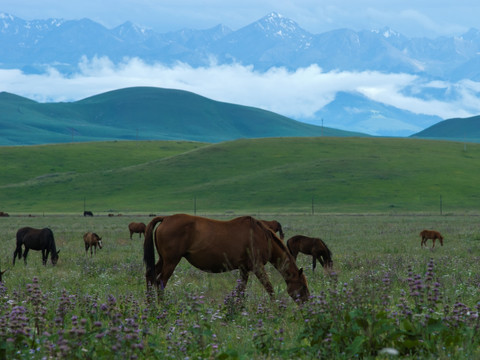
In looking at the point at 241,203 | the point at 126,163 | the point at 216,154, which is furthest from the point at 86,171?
the point at 241,203

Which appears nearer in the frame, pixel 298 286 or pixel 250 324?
pixel 250 324

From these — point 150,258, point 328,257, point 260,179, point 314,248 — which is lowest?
point 328,257

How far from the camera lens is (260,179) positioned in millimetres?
134250

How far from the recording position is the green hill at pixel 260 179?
113 metres

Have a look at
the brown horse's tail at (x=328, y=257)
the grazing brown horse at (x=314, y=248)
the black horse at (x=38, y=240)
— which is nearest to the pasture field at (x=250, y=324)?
the brown horse's tail at (x=328, y=257)

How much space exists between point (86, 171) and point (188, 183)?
136 ft

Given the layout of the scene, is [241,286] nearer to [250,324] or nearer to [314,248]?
[250,324]

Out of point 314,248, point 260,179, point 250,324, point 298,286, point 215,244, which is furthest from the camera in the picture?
point 260,179

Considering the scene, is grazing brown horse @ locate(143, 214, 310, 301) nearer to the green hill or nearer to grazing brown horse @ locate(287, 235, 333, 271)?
grazing brown horse @ locate(287, 235, 333, 271)

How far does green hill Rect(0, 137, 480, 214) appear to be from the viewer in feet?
370

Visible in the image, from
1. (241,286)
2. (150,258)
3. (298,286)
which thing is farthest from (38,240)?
(298,286)

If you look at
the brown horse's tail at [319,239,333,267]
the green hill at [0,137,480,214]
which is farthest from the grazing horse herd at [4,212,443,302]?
the green hill at [0,137,480,214]

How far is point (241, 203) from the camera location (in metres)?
115

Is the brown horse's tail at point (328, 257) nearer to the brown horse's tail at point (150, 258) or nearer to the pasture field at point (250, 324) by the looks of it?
the pasture field at point (250, 324)
